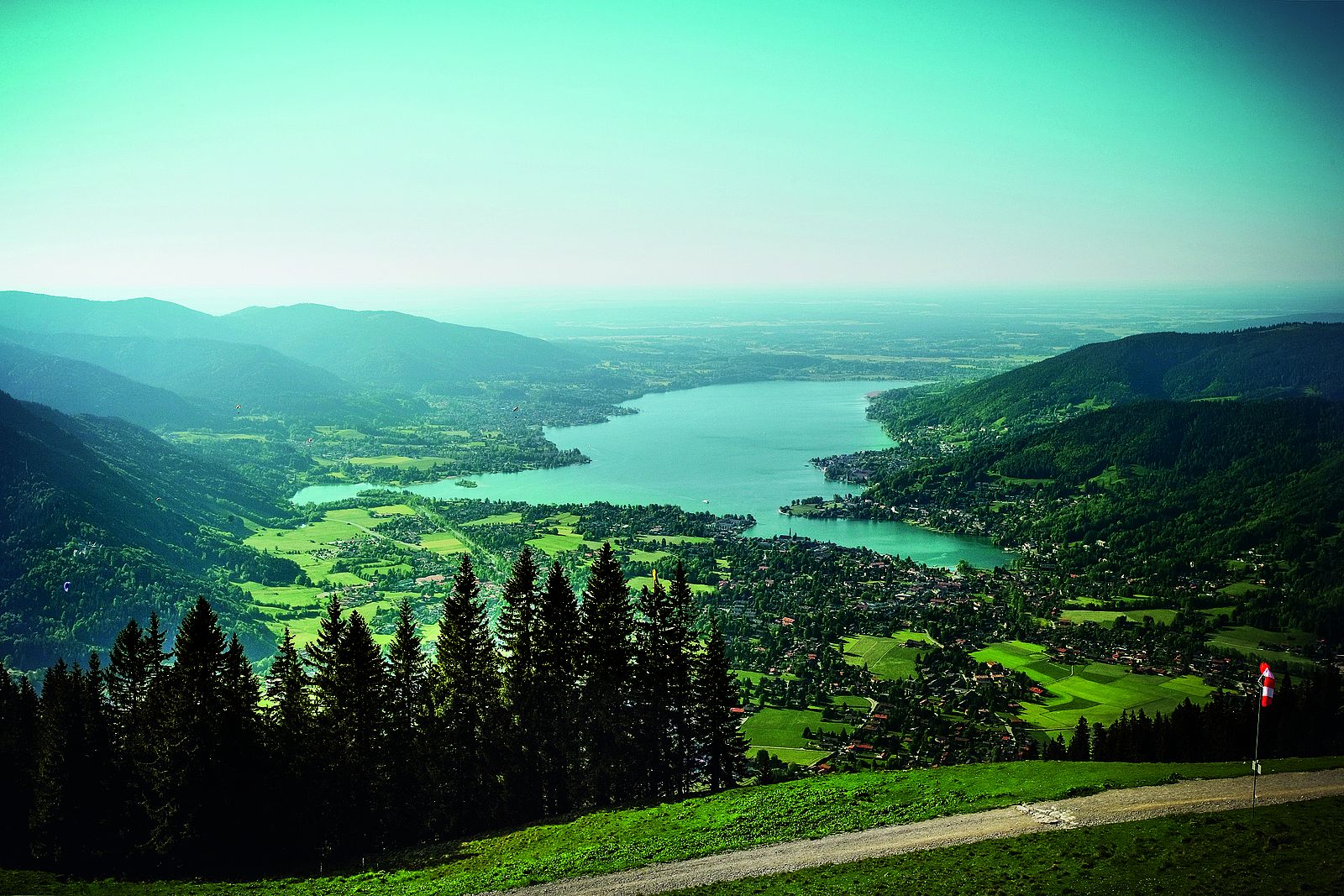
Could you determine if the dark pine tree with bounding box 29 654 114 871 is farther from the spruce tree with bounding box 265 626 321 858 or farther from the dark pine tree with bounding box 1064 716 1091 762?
the dark pine tree with bounding box 1064 716 1091 762

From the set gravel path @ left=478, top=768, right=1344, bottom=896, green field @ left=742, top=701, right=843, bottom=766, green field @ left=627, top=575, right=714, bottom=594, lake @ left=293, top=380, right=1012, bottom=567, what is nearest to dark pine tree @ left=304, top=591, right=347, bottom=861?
gravel path @ left=478, top=768, right=1344, bottom=896

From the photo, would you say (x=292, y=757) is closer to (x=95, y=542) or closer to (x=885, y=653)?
(x=885, y=653)

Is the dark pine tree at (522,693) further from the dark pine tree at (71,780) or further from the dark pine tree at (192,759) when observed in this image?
the dark pine tree at (71,780)

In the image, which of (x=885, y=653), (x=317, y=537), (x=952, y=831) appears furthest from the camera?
(x=317, y=537)

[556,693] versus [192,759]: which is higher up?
[556,693]

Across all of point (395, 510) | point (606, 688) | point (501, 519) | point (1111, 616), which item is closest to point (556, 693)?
point (606, 688)

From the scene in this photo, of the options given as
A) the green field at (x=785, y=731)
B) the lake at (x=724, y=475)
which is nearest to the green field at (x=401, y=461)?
the lake at (x=724, y=475)
